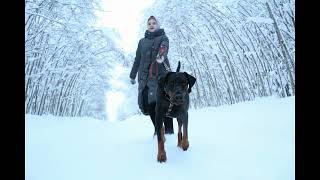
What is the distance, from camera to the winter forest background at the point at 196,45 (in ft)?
29.3

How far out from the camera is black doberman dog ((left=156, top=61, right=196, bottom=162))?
3.46 m

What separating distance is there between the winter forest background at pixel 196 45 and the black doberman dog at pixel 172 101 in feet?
13.4

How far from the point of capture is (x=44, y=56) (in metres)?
11.6

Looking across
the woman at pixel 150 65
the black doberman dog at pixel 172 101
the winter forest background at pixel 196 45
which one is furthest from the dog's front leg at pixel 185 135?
the winter forest background at pixel 196 45

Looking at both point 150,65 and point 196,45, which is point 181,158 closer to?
point 150,65

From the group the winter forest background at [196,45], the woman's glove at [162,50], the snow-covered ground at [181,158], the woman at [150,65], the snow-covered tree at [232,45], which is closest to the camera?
the snow-covered ground at [181,158]

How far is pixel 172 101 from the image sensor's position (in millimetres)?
3467

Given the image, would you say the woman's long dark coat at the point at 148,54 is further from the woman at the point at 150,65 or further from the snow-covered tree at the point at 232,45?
the snow-covered tree at the point at 232,45

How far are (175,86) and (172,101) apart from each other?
166 millimetres

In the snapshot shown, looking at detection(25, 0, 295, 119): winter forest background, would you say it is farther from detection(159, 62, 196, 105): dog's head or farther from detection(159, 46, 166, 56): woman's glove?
detection(159, 62, 196, 105): dog's head

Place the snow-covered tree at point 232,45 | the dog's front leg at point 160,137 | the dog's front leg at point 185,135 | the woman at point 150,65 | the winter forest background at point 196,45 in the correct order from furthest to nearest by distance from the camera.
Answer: the winter forest background at point 196,45
the snow-covered tree at point 232,45
the woman at point 150,65
the dog's front leg at point 185,135
the dog's front leg at point 160,137

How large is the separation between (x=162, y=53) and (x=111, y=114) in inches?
1454

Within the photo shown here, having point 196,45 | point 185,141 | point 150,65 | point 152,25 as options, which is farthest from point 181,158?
point 196,45
